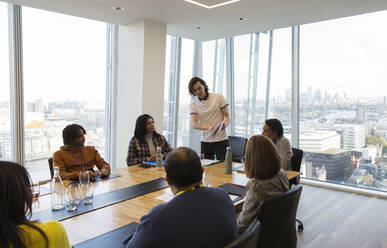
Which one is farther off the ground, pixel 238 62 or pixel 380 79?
pixel 238 62

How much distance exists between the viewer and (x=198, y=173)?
143 centimetres

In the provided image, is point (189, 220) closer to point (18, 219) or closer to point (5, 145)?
point (18, 219)

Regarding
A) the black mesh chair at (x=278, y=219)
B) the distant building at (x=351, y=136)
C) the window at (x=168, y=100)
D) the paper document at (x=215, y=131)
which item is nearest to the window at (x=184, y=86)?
the window at (x=168, y=100)

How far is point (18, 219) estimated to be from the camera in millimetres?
1027

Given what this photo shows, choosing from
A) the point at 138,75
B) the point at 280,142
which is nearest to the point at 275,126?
the point at 280,142

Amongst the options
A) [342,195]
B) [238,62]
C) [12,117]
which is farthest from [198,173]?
[238,62]

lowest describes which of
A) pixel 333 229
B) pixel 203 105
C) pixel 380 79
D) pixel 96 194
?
pixel 333 229

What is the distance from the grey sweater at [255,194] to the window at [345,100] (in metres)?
3.82

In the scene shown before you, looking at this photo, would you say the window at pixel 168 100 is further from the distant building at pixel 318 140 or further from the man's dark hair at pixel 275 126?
the man's dark hair at pixel 275 126

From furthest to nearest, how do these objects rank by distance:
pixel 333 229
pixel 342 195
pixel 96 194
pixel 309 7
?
pixel 342 195 < pixel 309 7 < pixel 333 229 < pixel 96 194

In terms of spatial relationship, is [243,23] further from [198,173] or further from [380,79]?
[198,173]

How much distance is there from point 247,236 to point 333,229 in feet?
9.35

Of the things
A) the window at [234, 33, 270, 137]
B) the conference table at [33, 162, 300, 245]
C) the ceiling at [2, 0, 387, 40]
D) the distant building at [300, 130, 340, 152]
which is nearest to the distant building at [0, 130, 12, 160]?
the ceiling at [2, 0, 387, 40]

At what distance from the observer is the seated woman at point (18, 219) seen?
98cm
